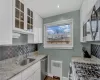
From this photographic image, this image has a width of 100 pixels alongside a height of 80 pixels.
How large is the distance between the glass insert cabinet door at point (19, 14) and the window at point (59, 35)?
1.51 meters

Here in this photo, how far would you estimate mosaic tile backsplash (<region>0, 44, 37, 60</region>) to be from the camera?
1.83 metres

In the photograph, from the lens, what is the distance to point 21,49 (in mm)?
2537

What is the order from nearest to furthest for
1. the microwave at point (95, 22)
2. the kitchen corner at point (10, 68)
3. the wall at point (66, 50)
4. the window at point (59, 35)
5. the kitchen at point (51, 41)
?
the microwave at point (95, 22)
the kitchen corner at point (10, 68)
the kitchen at point (51, 41)
the wall at point (66, 50)
the window at point (59, 35)

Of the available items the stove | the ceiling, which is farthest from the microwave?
the ceiling

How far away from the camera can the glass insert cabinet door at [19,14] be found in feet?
5.71

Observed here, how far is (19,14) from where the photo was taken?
1848 millimetres

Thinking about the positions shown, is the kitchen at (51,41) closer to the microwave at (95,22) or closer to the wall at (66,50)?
the wall at (66,50)

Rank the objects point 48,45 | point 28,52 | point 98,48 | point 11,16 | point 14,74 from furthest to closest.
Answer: point 48,45
point 28,52
point 98,48
point 11,16
point 14,74

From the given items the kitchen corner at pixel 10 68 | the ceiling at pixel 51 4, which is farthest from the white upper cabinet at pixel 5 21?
the ceiling at pixel 51 4

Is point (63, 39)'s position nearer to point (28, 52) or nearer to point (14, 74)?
point (28, 52)

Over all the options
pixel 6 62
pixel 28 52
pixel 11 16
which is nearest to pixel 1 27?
pixel 11 16

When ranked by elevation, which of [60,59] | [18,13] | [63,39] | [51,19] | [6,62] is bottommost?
[60,59]

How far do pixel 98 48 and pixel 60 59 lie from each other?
137 centimetres

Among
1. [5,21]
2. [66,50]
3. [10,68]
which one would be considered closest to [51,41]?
[66,50]
